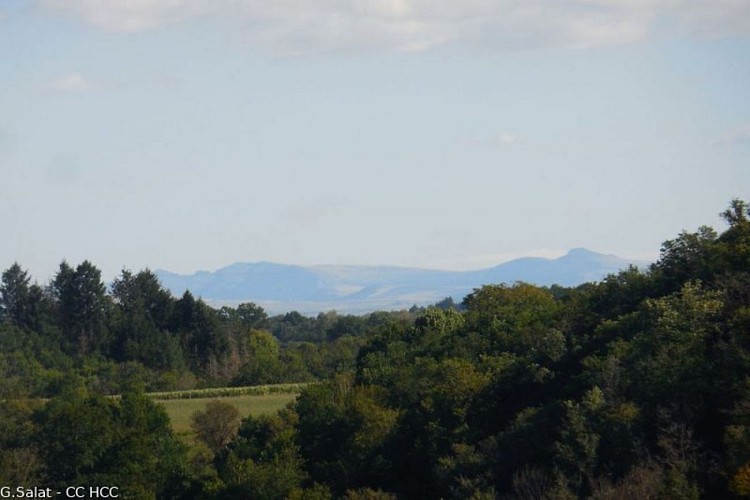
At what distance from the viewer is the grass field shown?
58.6 m

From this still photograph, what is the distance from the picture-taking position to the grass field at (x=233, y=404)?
58.6 m

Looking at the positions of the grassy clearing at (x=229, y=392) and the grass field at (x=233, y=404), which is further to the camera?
the grassy clearing at (x=229, y=392)

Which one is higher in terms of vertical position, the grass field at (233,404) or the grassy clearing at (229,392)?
the grassy clearing at (229,392)

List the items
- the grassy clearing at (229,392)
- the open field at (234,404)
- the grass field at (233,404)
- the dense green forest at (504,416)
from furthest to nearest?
the grassy clearing at (229,392) < the open field at (234,404) < the grass field at (233,404) < the dense green forest at (504,416)

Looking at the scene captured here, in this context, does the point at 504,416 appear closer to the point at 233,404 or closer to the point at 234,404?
the point at 233,404

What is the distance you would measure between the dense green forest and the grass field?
14.9 ft

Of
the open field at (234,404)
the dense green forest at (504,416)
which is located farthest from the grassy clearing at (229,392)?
the dense green forest at (504,416)

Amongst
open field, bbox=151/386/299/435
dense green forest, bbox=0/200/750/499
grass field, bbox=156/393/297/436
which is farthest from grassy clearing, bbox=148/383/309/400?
dense green forest, bbox=0/200/750/499

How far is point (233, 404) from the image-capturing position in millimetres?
64812

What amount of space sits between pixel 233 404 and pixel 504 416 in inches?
1156

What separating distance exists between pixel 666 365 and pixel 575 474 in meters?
4.86

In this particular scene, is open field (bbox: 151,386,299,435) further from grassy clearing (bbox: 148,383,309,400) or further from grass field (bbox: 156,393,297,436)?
grassy clearing (bbox: 148,383,309,400)

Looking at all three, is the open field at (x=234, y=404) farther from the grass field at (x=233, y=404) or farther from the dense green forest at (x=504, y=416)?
the dense green forest at (x=504, y=416)

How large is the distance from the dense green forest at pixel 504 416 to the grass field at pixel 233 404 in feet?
14.9
